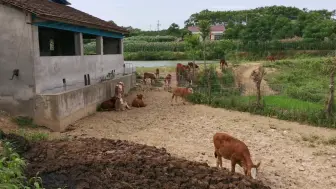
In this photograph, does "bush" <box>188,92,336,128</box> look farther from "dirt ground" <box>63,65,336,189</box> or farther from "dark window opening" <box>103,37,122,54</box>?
"dark window opening" <box>103,37,122,54</box>

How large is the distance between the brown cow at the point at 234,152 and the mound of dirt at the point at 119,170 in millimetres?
304

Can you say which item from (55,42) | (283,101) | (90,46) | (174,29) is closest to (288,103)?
(283,101)

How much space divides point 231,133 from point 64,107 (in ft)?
17.4

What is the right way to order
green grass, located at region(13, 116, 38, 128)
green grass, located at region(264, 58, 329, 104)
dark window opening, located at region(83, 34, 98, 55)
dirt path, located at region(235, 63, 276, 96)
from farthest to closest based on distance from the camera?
dark window opening, located at region(83, 34, 98, 55) < dirt path, located at region(235, 63, 276, 96) < green grass, located at region(264, 58, 329, 104) < green grass, located at region(13, 116, 38, 128)

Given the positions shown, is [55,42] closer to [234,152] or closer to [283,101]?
[283,101]

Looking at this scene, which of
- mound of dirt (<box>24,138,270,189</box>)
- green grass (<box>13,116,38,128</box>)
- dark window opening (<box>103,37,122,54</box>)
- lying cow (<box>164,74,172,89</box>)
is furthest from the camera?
dark window opening (<box>103,37,122,54</box>)

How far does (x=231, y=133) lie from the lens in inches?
459

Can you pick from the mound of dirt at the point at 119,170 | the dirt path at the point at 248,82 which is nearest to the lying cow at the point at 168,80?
the dirt path at the point at 248,82

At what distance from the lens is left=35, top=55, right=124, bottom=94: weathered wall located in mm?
11656

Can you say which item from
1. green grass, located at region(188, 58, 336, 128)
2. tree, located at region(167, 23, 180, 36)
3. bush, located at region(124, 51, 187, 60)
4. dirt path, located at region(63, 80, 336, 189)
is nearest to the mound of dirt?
dirt path, located at region(63, 80, 336, 189)

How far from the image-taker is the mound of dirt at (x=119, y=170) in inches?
267

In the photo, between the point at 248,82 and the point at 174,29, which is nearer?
the point at 248,82

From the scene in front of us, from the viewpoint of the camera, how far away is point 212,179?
6980 millimetres

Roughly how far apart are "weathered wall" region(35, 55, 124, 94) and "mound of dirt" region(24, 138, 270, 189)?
11.0 feet
